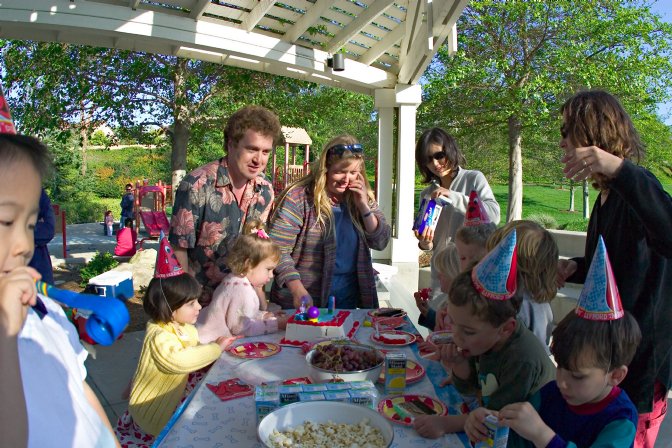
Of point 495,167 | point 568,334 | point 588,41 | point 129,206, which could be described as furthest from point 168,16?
point 495,167

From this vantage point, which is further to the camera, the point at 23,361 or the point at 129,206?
the point at 129,206

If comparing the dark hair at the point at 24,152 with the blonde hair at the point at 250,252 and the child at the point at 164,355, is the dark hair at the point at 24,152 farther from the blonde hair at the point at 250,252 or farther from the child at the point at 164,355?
the blonde hair at the point at 250,252

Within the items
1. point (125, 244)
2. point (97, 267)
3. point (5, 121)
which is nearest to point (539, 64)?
point (125, 244)

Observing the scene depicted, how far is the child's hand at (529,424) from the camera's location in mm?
1204

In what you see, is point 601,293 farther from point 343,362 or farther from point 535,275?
point 343,362

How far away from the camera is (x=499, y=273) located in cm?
157

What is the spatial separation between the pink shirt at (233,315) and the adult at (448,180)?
40.5 inches

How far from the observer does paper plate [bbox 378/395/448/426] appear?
154cm

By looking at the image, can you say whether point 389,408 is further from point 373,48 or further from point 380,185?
point 380,185

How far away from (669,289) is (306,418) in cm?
129

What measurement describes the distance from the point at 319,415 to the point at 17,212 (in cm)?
95

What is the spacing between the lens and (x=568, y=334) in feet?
4.48

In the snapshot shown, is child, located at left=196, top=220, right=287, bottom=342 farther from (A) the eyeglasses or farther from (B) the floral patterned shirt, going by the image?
(A) the eyeglasses

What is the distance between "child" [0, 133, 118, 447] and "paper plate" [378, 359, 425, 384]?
101 centimetres
